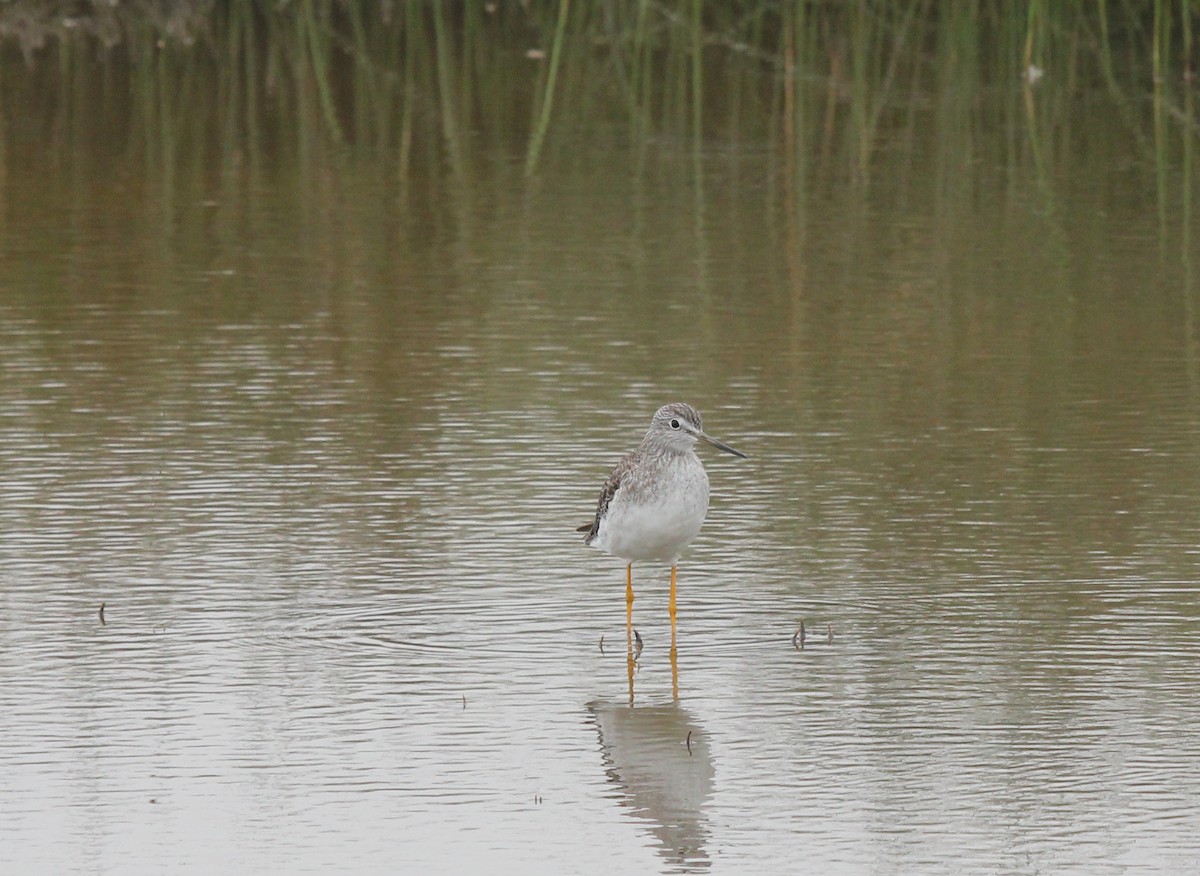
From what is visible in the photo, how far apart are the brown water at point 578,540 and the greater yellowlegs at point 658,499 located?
1.19ft

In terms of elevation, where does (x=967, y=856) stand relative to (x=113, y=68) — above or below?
below

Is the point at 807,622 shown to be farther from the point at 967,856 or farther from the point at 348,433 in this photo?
the point at 348,433

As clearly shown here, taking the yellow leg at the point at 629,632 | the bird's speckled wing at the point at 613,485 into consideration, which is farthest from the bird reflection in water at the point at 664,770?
the bird's speckled wing at the point at 613,485

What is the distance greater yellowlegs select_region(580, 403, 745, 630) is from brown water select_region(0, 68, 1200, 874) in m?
0.36

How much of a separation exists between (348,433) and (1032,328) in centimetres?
487

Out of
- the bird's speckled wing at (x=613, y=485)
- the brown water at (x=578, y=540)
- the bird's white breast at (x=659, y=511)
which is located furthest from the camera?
the bird's speckled wing at (x=613, y=485)

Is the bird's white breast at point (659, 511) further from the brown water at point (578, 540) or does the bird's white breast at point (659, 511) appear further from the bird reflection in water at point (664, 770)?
the bird reflection in water at point (664, 770)

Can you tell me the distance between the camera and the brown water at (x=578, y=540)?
24.6 ft

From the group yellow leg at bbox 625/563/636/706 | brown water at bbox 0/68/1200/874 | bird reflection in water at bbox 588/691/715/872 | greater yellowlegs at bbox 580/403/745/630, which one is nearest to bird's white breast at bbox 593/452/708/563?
greater yellowlegs at bbox 580/403/745/630

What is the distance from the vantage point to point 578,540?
10.9m

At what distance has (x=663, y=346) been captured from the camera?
48.5 feet

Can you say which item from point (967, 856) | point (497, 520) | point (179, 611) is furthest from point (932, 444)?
point (967, 856)

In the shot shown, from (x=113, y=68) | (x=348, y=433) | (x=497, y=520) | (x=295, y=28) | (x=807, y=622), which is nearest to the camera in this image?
(x=807, y=622)

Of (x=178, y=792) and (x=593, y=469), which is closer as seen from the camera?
(x=178, y=792)
